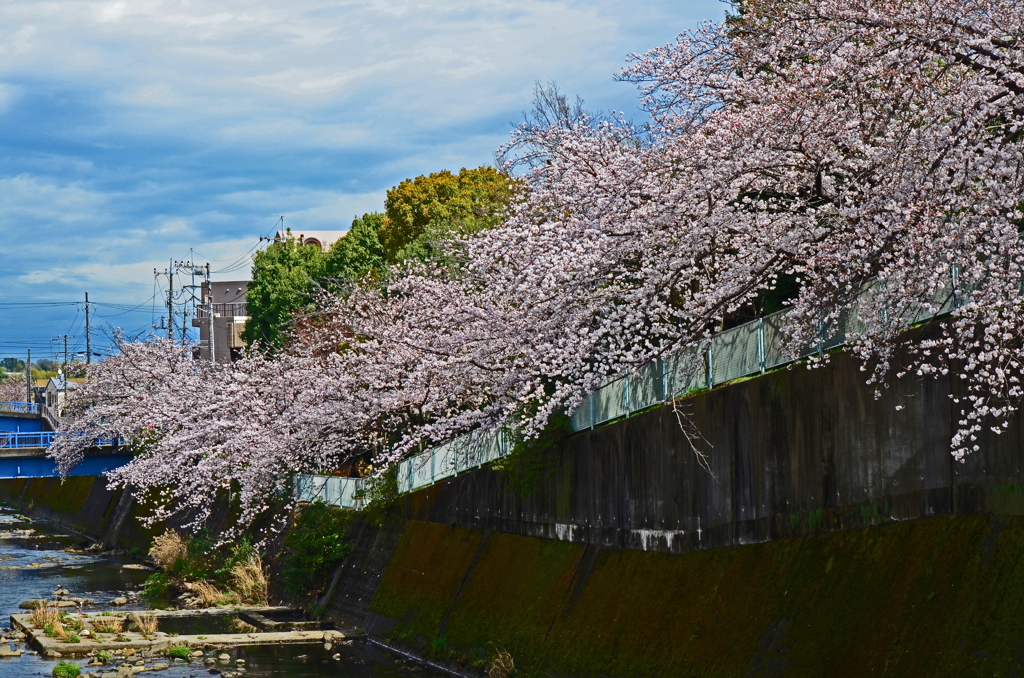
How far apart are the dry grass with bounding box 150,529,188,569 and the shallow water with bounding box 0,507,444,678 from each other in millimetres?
1127

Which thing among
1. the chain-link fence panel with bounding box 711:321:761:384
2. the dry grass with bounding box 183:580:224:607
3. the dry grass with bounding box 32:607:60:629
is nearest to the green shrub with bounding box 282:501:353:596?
the dry grass with bounding box 183:580:224:607

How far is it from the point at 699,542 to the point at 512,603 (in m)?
4.95

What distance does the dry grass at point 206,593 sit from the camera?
96.4 feet

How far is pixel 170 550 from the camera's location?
36.7m

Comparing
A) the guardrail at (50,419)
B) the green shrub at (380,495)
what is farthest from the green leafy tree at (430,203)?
the guardrail at (50,419)

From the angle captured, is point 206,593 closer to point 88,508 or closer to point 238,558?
point 238,558

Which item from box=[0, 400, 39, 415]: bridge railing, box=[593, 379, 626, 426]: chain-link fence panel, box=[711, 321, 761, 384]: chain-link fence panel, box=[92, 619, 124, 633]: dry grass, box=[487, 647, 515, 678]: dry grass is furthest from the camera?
box=[0, 400, 39, 415]: bridge railing

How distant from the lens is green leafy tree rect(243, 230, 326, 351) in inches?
2450

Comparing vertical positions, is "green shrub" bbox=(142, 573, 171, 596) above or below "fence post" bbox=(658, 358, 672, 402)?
below

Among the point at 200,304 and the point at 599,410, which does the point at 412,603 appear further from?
the point at 200,304

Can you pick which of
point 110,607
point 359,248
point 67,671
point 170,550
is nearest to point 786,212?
point 67,671

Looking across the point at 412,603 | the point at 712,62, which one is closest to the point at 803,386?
the point at 712,62

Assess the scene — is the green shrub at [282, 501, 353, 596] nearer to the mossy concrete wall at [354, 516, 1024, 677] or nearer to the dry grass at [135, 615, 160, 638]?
the dry grass at [135, 615, 160, 638]

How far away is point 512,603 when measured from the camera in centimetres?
1970
